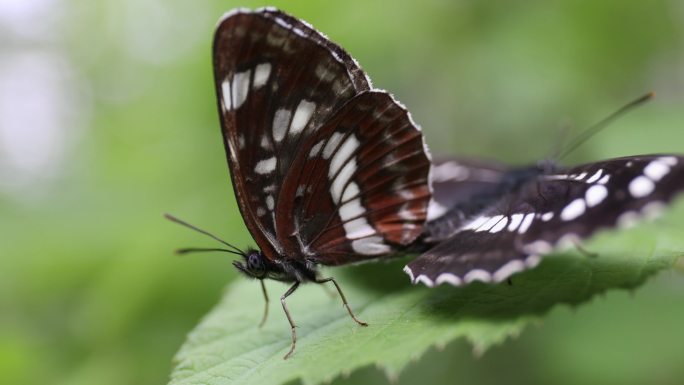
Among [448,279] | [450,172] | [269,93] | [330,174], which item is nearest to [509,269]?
[448,279]

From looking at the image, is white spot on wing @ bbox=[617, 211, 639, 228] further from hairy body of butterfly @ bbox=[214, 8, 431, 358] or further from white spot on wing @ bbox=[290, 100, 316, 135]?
white spot on wing @ bbox=[290, 100, 316, 135]

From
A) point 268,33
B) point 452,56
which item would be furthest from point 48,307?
point 452,56

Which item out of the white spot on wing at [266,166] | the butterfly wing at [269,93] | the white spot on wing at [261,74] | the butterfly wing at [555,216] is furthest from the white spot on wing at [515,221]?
the white spot on wing at [261,74]

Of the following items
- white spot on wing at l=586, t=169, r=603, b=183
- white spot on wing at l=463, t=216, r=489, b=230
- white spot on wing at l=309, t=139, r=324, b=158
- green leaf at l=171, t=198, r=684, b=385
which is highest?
white spot on wing at l=309, t=139, r=324, b=158

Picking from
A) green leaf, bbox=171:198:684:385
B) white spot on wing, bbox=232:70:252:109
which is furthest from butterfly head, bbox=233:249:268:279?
white spot on wing, bbox=232:70:252:109

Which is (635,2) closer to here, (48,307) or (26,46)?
(48,307)

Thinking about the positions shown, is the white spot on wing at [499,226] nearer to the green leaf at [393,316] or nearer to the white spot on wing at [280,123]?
the green leaf at [393,316]
